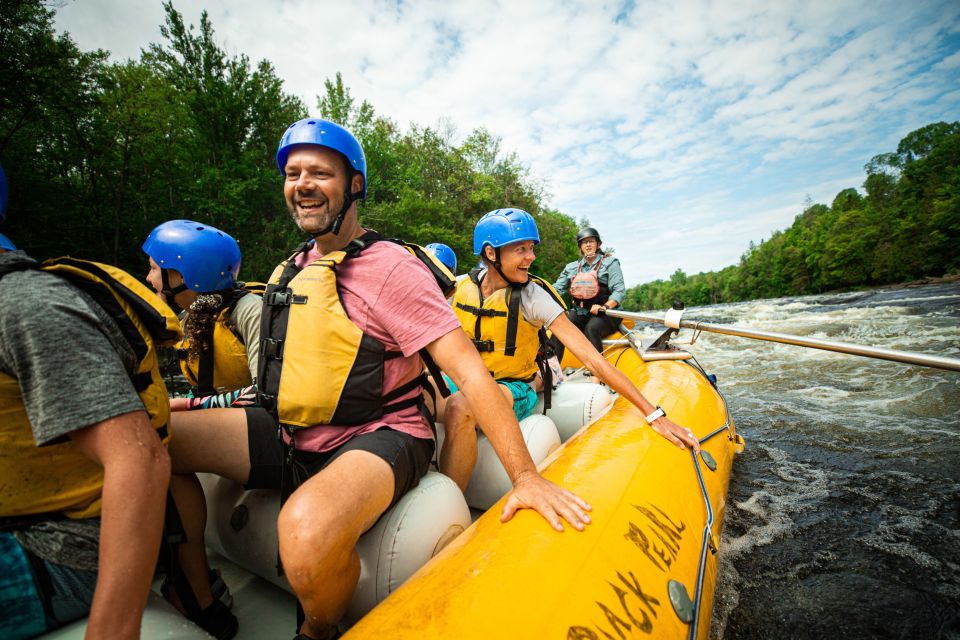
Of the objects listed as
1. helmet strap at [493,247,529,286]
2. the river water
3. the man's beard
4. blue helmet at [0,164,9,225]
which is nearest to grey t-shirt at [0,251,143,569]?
blue helmet at [0,164,9,225]

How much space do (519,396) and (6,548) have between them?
7.76 ft

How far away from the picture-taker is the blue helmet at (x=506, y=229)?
9.25 feet

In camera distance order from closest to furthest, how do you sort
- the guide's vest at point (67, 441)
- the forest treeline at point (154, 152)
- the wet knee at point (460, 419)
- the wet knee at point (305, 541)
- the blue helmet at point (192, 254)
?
the guide's vest at point (67, 441) → the wet knee at point (305, 541) → the wet knee at point (460, 419) → the blue helmet at point (192, 254) → the forest treeline at point (154, 152)

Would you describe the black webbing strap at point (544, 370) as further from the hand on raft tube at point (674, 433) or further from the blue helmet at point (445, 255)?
the blue helmet at point (445, 255)

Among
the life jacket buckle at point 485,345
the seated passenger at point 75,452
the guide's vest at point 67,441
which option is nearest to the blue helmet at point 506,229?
the life jacket buckle at point 485,345

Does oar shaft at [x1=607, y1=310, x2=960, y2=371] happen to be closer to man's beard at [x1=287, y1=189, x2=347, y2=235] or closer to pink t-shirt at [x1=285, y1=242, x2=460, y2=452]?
pink t-shirt at [x1=285, y1=242, x2=460, y2=452]

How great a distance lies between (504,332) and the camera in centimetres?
291

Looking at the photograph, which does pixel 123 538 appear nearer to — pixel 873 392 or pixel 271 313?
pixel 271 313

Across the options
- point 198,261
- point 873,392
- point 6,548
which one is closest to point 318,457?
point 6,548

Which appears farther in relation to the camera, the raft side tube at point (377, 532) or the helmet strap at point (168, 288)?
the helmet strap at point (168, 288)

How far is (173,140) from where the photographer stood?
1788 centimetres

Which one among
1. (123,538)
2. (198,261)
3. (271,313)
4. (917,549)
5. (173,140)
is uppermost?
(173,140)

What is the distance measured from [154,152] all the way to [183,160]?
100 cm

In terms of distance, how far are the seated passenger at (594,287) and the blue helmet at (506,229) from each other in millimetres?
3098
